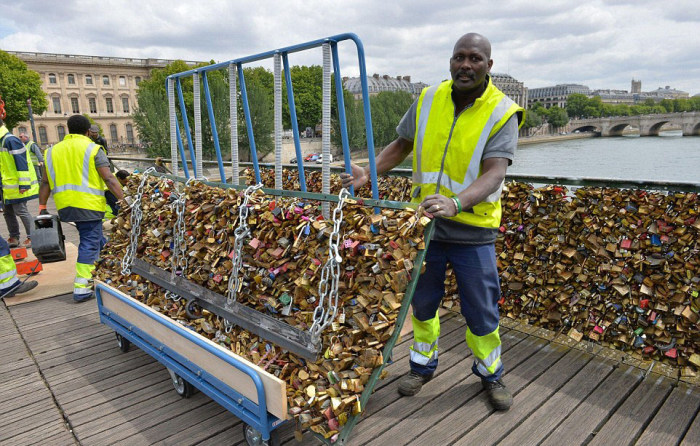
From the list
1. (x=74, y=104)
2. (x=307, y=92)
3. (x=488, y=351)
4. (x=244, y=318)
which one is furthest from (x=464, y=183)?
(x=74, y=104)

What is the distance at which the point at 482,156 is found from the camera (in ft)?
8.39

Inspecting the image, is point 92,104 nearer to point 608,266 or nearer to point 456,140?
point 456,140

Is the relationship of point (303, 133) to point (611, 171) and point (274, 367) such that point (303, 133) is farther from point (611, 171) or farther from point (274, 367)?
point (274, 367)

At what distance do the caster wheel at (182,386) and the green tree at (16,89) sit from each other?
44462 mm

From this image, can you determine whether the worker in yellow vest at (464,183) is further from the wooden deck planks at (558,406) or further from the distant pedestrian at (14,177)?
the distant pedestrian at (14,177)

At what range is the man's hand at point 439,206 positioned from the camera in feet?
7.23

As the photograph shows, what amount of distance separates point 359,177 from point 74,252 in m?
5.61

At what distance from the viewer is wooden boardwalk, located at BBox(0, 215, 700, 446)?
2.60m

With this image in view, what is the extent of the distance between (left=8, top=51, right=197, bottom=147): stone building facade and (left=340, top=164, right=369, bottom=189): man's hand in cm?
6713

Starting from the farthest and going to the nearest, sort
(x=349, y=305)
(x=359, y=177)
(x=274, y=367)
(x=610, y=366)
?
(x=610, y=366)
(x=359, y=177)
(x=274, y=367)
(x=349, y=305)

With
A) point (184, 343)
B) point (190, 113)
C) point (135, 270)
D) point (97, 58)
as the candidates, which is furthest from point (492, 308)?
point (97, 58)

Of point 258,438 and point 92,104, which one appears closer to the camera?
point 258,438

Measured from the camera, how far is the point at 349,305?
2346 millimetres

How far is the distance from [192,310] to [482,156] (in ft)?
6.92
